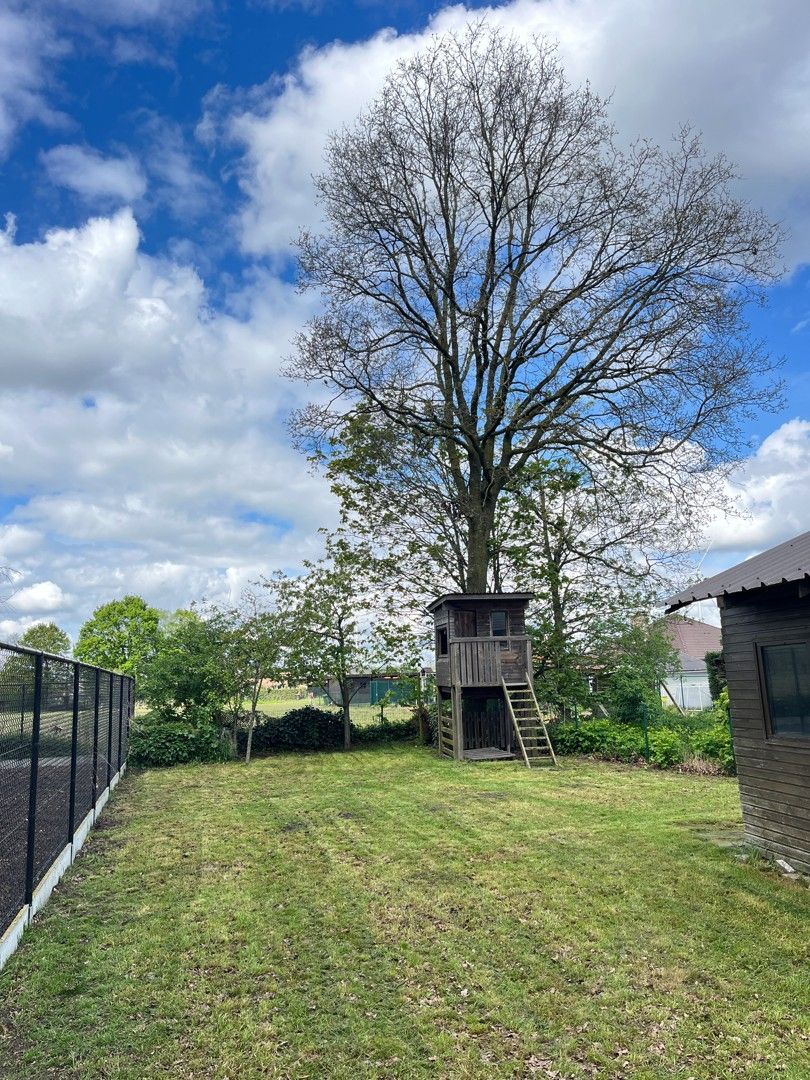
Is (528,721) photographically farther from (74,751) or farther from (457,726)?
(74,751)

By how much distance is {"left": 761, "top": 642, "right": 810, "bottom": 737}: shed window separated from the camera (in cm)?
578

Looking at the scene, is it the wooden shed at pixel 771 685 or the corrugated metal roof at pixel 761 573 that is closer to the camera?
the corrugated metal roof at pixel 761 573

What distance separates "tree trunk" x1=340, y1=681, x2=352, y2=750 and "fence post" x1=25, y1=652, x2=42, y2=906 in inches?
521

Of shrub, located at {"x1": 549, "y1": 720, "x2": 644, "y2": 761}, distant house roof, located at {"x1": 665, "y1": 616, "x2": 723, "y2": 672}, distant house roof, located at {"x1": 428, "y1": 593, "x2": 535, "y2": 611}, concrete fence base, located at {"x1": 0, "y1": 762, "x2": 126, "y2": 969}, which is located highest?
distant house roof, located at {"x1": 428, "y1": 593, "x2": 535, "y2": 611}

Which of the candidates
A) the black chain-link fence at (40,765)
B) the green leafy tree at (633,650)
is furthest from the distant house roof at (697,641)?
the black chain-link fence at (40,765)

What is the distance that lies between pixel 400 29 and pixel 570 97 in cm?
591

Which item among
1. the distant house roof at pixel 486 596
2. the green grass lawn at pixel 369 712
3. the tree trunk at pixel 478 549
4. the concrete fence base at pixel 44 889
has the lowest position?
the concrete fence base at pixel 44 889

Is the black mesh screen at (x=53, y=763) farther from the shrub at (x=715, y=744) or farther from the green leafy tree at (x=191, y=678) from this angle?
the shrub at (x=715, y=744)

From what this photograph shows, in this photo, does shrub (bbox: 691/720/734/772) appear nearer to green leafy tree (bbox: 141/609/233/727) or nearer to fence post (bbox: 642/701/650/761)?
fence post (bbox: 642/701/650/761)

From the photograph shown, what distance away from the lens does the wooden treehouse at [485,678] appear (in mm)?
16078

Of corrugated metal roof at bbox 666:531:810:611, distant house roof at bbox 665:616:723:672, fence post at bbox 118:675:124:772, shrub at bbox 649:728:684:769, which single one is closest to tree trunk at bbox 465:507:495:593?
shrub at bbox 649:728:684:769

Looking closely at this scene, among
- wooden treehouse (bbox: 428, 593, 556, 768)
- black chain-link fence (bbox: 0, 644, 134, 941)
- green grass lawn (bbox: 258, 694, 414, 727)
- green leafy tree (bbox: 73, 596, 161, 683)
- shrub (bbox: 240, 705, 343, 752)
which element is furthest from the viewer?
green leafy tree (bbox: 73, 596, 161, 683)

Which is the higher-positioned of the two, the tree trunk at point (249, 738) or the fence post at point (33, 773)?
the fence post at point (33, 773)

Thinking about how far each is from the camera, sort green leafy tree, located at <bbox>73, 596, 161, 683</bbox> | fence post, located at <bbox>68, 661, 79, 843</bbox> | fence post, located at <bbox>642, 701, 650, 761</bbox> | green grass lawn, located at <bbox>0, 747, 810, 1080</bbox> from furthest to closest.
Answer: green leafy tree, located at <bbox>73, 596, 161, 683</bbox>
fence post, located at <bbox>642, 701, 650, 761</bbox>
fence post, located at <bbox>68, 661, 79, 843</bbox>
green grass lawn, located at <bbox>0, 747, 810, 1080</bbox>
